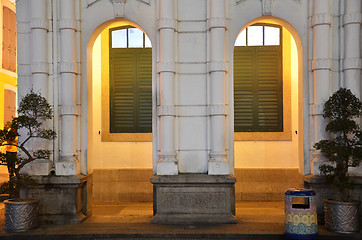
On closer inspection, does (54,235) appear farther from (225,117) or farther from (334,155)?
(334,155)

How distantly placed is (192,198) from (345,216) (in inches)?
157

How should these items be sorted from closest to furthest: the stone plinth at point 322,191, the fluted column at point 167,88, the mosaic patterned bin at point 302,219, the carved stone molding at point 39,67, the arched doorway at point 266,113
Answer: the mosaic patterned bin at point 302,219, the stone plinth at point 322,191, the fluted column at point 167,88, the carved stone molding at point 39,67, the arched doorway at point 266,113

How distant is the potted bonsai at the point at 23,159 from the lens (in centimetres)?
1057

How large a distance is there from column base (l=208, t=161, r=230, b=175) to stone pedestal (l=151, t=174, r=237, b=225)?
0.18 m

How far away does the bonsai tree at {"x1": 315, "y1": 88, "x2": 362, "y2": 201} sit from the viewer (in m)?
10.4

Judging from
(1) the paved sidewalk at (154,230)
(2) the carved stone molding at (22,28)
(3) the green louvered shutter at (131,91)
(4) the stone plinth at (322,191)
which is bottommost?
(1) the paved sidewalk at (154,230)

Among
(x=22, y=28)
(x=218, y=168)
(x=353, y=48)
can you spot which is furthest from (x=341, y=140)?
(x=22, y=28)

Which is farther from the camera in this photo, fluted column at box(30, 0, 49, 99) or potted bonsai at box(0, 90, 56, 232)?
fluted column at box(30, 0, 49, 99)

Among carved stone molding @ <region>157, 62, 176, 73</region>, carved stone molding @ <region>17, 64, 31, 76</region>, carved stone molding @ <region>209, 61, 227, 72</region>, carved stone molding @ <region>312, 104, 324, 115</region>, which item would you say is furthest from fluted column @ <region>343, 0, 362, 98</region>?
carved stone molding @ <region>17, 64, 31, 76</region>

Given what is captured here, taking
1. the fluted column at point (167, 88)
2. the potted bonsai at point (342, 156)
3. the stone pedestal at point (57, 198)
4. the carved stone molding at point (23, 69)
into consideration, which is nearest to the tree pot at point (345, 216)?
the potted bonsai at point (342, 156)

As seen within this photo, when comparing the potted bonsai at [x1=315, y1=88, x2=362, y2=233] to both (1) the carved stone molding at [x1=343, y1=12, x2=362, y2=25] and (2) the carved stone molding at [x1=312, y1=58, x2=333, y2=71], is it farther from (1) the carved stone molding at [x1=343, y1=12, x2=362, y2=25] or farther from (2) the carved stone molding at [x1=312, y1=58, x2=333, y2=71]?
(1) the carved stone molding at [x1=343, y1=12, x2=362, y2=25]

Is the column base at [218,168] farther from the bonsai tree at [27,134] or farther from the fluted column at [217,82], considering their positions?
the bonsai tree at [27,134]

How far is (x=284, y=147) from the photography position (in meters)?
15.6

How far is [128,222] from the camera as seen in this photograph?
38.1ft
